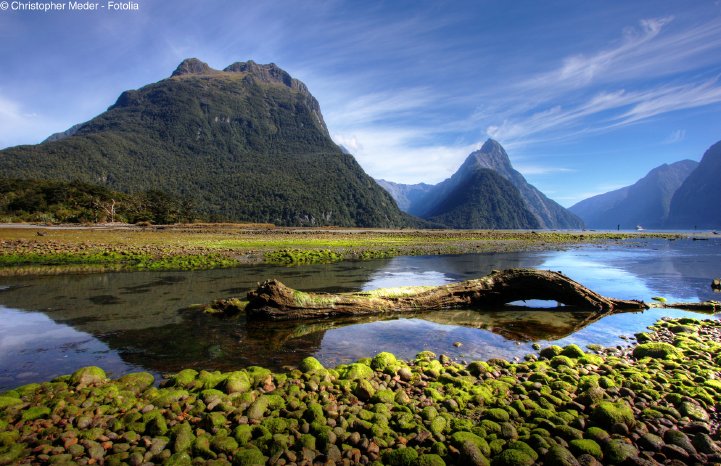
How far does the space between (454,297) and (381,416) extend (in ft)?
36.1

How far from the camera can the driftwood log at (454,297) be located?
1402 cm

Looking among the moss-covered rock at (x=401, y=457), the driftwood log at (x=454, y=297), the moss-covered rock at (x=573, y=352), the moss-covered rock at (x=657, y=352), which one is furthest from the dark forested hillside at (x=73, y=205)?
the moss-covered rock at (x=657, y=352)

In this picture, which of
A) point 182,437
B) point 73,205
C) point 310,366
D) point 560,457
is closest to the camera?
point 560,457

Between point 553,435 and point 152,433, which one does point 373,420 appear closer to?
point 553,435

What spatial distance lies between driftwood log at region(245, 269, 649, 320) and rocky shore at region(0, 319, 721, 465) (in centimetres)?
538

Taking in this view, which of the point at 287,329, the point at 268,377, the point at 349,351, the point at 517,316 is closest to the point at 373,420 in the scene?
the point at 268,377

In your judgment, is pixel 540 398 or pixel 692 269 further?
pixel 692 269

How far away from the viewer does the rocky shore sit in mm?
5418

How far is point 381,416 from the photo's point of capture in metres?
6.41

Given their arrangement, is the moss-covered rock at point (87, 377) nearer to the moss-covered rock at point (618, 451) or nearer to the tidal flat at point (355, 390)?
the tidal flat at point (355, 390)

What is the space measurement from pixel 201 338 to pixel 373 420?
774 centimetres

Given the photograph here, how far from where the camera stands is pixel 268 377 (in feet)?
26.5

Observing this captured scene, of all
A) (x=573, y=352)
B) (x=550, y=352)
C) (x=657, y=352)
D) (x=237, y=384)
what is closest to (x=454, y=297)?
(x=550, y=352)

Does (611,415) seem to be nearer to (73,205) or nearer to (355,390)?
(355,390)
